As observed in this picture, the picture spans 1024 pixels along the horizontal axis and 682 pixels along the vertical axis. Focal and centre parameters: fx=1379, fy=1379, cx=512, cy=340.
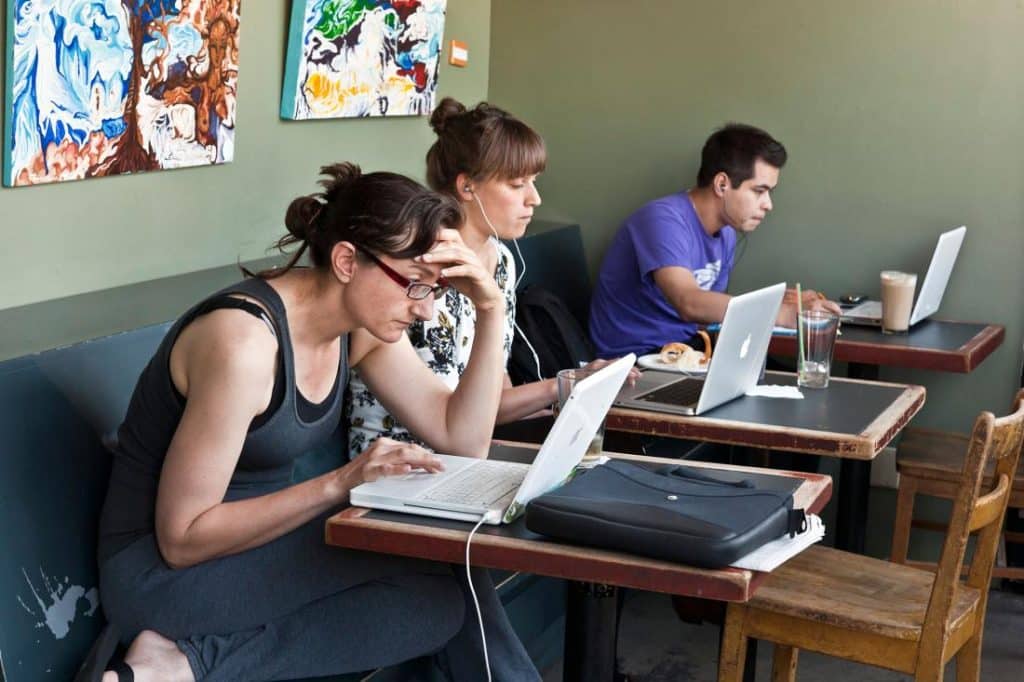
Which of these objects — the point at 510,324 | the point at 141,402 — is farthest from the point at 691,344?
the point at 141,402

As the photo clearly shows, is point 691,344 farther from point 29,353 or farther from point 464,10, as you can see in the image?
point 29,353

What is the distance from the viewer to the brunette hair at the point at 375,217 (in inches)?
89.0

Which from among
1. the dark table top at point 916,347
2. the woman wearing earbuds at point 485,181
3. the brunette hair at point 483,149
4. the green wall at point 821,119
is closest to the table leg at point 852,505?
the dark table top at point 916,347

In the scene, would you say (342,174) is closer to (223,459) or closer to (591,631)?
(223,459)

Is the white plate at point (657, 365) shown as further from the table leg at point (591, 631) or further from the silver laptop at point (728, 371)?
the table leg at point (591, 631)

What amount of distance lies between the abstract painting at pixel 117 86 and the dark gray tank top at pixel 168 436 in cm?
74

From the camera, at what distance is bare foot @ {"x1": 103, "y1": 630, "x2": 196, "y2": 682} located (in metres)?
2.13

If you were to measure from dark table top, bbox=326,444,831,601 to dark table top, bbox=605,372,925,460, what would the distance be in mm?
620

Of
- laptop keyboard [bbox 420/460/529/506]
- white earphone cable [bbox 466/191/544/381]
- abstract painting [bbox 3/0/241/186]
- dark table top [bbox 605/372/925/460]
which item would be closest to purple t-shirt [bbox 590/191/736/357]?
white earphone cable [bbox 466/191/544/381]

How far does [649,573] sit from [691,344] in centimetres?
235

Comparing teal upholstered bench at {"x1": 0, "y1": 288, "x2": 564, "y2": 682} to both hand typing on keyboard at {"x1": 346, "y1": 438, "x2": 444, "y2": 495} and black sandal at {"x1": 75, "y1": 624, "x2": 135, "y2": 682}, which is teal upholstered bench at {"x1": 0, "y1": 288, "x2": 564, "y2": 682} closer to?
black sandal at {"x1": 75, "y1": 624, "x2": 135, "y2": 682}

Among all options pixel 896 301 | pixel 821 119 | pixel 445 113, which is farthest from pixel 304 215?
pixel 821 119

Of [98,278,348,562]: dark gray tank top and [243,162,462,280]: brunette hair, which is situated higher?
[243,162,462,280]: brunette hair

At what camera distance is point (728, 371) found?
9.85ft
